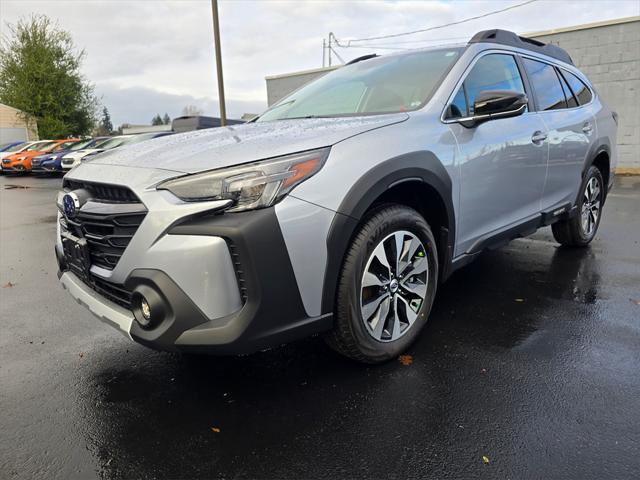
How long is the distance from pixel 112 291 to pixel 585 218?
15.1 ft

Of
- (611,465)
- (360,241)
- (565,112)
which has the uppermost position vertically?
(565,112)

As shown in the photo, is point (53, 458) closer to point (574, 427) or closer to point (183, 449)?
point (183, 449)

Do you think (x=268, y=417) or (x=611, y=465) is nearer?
(x=611, y=465)

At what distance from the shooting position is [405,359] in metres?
2.72

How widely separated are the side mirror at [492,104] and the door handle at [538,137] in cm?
65

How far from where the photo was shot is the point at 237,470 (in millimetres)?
1881

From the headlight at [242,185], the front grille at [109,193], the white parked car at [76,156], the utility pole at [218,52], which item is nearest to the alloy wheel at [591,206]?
the headlight at [242,185]

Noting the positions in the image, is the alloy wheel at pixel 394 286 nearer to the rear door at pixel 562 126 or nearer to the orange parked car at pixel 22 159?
the rear door at pixel 562 126

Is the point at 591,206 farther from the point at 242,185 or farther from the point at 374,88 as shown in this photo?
the point at 242,185

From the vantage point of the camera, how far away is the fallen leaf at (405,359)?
2678 mm

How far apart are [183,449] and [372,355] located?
3.42 ft

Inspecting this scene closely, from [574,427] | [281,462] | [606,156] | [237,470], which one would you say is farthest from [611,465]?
[606,156]

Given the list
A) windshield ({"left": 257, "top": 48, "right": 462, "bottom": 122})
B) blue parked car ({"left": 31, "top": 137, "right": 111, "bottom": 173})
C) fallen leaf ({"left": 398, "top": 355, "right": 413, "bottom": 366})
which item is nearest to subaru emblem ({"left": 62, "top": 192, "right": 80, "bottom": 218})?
windshield ({"left": 257, "top": 48, "right": 462, "bottom": 122})

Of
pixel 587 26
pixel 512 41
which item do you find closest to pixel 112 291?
pixel 512 41
